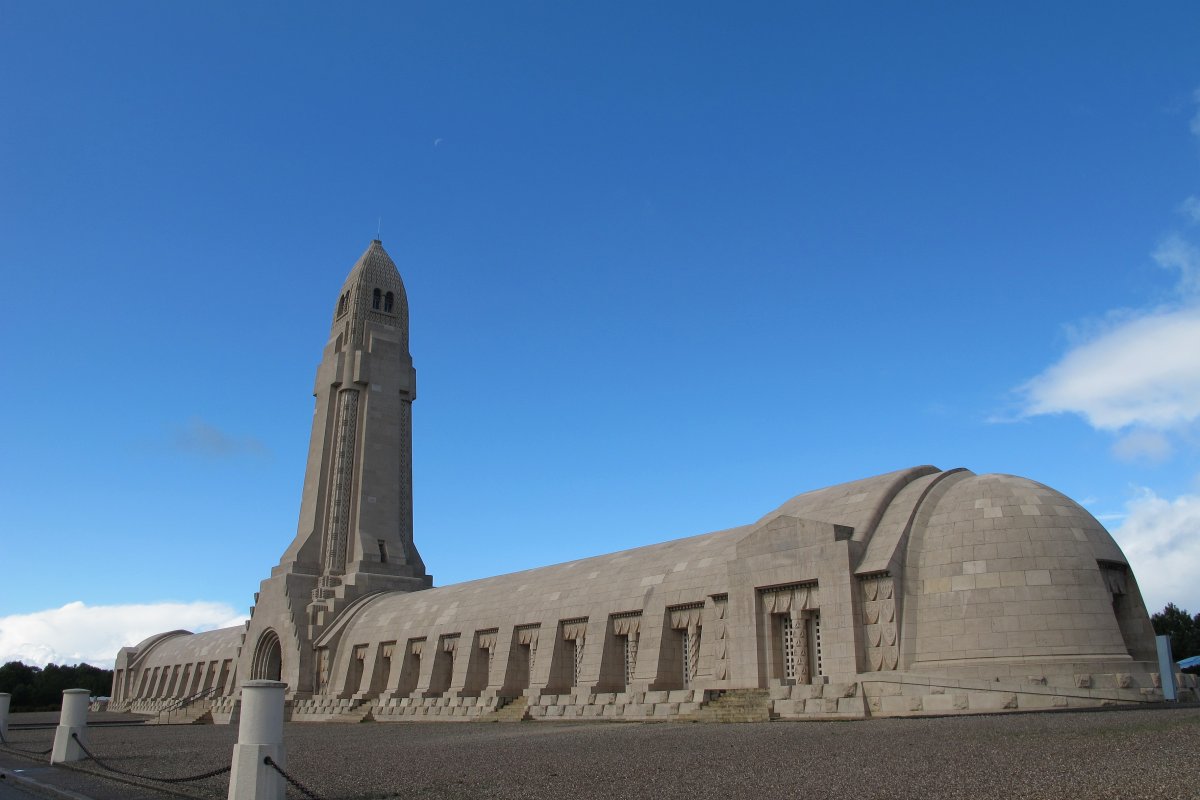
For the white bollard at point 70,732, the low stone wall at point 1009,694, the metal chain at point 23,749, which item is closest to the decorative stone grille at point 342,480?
the metal chain at point 23,749

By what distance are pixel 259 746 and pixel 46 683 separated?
82.7 metres

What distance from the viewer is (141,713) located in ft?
194

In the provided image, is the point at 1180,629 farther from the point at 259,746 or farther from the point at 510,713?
the point at 259,746

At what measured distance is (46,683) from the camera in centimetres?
7856

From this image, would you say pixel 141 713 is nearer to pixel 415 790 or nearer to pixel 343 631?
pixel 343 631

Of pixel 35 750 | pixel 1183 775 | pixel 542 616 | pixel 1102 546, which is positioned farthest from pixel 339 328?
pixel 1183 775

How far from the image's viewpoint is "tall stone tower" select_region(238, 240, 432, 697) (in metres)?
46.5

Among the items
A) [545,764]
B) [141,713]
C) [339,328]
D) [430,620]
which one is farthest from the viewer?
[141,713]

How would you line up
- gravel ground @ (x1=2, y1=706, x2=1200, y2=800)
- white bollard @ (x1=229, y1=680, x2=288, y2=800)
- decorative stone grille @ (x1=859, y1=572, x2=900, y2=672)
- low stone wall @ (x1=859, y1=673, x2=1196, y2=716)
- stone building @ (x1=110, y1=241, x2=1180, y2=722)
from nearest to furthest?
gravel ground @ (x1=2, y1=706, x2=1200, y2=800) → white bollard @ (x1=229, y1=680, x2=288, y2=800) → low stone wall @ (x1=859, y1=673, x2=1196, y2=716) → stone building @ (x1=110, y1=241, x2=1180, y2=722) → decorative stone grille @ (x1=859, y1=572, x2=900, y2=672)

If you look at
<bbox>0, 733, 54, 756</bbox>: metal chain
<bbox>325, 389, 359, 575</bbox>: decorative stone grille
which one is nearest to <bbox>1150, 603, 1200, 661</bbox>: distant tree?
<bbox>325, 389, 359, 575</bbox>: decorative stone grille

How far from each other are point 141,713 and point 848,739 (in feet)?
188

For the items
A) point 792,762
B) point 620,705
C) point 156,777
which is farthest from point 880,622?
point 156,777

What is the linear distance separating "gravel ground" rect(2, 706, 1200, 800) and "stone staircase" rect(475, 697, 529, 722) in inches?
362

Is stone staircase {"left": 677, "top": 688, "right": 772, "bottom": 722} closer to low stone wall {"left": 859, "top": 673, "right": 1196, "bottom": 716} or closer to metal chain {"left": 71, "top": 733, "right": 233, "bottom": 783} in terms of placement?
low stone wall {"left": 859, "top": 673, "right": 1196, "bottom": 716}
